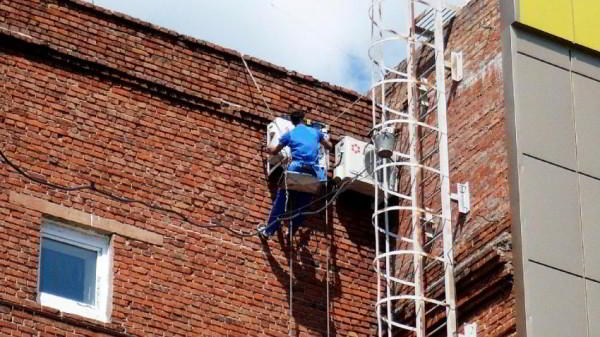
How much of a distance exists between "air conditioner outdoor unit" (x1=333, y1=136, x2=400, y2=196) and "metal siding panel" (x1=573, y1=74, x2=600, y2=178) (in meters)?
2.54

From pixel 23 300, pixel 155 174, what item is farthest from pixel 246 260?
pixel 23 300

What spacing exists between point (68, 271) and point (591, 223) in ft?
21.2

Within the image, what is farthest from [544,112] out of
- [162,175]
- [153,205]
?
[153,205]

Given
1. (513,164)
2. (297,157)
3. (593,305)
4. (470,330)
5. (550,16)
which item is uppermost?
(550,16)

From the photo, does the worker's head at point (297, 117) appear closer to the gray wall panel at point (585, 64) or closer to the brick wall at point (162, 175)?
the brick wall at point (162, 175)

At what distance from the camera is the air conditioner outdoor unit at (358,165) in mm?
28016

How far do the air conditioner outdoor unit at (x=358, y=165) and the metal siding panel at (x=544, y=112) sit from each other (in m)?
2.14

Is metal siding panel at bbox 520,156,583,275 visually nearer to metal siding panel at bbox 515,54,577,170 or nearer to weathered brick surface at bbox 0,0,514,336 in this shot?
metal siding panel at bbox 515,54,577,170

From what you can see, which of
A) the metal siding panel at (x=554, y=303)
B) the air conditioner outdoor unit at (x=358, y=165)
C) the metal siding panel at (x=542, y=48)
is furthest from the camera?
the air conditioner outdoor unit at (x=358, y=165)

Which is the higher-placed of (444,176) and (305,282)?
(444,176)

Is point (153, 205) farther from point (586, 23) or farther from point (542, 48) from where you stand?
point (586, 23)

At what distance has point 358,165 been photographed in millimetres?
28094

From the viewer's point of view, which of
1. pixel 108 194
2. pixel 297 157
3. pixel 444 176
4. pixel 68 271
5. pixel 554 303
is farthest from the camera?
pixel 297 157

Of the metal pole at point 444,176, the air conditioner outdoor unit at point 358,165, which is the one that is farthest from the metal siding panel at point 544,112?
the air conditioner outdoor unit at point 358,165
